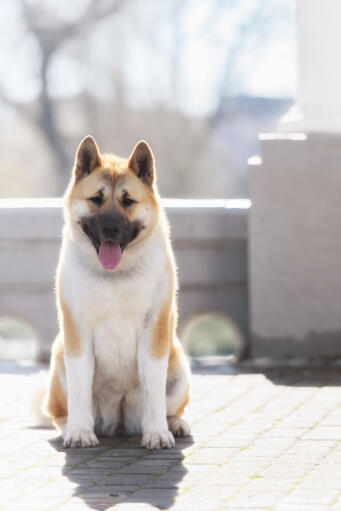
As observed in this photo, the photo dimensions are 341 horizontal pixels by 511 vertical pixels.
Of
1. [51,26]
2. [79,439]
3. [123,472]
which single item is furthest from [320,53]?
[51,26]

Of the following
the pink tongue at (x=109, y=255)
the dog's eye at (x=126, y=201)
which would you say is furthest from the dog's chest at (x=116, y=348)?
the dog's eye at (x=126, y=201)

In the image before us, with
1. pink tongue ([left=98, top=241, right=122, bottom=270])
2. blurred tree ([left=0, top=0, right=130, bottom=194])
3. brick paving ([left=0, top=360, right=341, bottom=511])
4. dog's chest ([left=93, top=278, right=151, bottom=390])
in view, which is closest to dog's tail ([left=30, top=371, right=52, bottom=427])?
brick paving ([left=0, top=360, right=341, bottom=511])

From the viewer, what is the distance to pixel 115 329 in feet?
17.0

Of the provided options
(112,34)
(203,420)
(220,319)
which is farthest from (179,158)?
(203,420)

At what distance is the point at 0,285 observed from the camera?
8727 mm

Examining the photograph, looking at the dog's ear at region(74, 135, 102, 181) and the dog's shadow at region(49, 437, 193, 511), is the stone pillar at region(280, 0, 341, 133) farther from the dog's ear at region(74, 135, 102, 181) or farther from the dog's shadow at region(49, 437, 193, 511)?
the dog's shadow at region(49, 437, 193, 511)

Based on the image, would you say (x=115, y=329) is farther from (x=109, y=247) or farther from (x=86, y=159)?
(x=86, y=159)

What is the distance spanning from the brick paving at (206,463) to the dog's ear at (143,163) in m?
1.36

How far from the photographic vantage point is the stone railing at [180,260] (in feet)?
28.5

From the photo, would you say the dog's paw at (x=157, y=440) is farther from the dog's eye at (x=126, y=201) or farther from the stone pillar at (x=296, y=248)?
the stone pillar at (x=296, y=248)

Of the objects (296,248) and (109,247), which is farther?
(296,248)

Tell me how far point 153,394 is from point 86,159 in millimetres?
1231

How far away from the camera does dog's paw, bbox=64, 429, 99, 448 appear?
520cm

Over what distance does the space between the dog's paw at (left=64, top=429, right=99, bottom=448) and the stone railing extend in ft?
11.4
